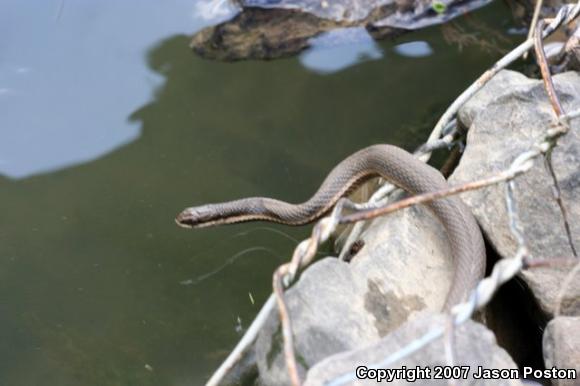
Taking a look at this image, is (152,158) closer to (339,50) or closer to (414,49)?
(339,50)

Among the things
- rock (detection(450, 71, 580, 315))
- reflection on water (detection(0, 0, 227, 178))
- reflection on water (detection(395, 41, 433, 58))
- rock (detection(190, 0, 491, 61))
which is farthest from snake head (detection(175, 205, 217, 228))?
reflection on water (detection(395, 41, 433, 58))

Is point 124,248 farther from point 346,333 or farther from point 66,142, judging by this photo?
point 346,333

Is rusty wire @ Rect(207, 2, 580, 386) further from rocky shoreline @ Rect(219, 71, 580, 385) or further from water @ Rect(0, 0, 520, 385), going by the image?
water @ Rect(0, 0, 520, 385)

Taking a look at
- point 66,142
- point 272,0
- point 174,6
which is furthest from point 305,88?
point 66,142

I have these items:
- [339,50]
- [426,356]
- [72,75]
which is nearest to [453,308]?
[426,356]

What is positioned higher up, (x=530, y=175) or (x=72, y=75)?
(x=530, y=175)

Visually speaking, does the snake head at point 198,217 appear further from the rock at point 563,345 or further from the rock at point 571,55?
the rock at point 571,55
